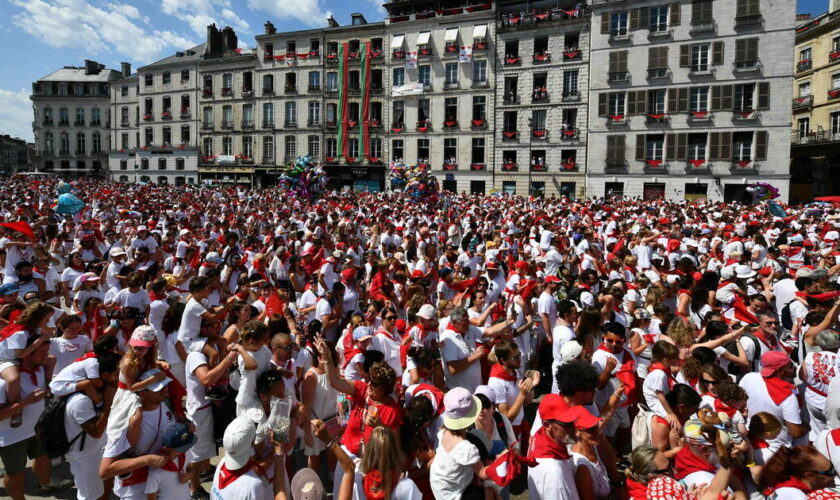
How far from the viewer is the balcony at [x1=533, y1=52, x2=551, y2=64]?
37625mm

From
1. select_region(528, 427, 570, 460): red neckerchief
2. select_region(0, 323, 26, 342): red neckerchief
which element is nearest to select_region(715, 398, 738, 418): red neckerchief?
select_region(528, 427, 570, 460): red neckerchief

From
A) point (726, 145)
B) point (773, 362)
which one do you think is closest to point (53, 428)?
point (773, 362)

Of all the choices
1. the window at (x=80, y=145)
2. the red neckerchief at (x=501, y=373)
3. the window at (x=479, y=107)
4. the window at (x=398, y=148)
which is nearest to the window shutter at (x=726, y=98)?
the window at (x=479, y=107)

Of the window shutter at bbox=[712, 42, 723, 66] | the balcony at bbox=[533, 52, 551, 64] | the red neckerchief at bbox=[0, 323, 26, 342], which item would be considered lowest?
the red neckerchief at bbox=[0, 323, 26, 342]

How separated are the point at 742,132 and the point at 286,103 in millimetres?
38840

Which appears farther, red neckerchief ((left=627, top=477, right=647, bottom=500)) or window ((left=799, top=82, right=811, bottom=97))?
window ((left=799, top=82, right=811, bottom=97))

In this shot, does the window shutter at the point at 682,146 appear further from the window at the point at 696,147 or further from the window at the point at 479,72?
the window at the point at 479,72

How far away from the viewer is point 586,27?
119ft

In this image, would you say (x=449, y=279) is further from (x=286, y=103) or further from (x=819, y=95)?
(x=286, y=103)

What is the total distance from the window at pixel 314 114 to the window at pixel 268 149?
15.3 ft

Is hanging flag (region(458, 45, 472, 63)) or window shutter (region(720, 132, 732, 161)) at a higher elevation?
hanging flag (region(458, 45, 472, 63))

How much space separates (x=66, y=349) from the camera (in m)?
4.93

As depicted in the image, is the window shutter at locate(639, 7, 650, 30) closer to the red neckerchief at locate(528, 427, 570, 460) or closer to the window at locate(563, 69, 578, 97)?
the window at locate(563, 69, 578, 97)

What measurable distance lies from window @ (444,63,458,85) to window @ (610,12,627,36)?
1258 cm
